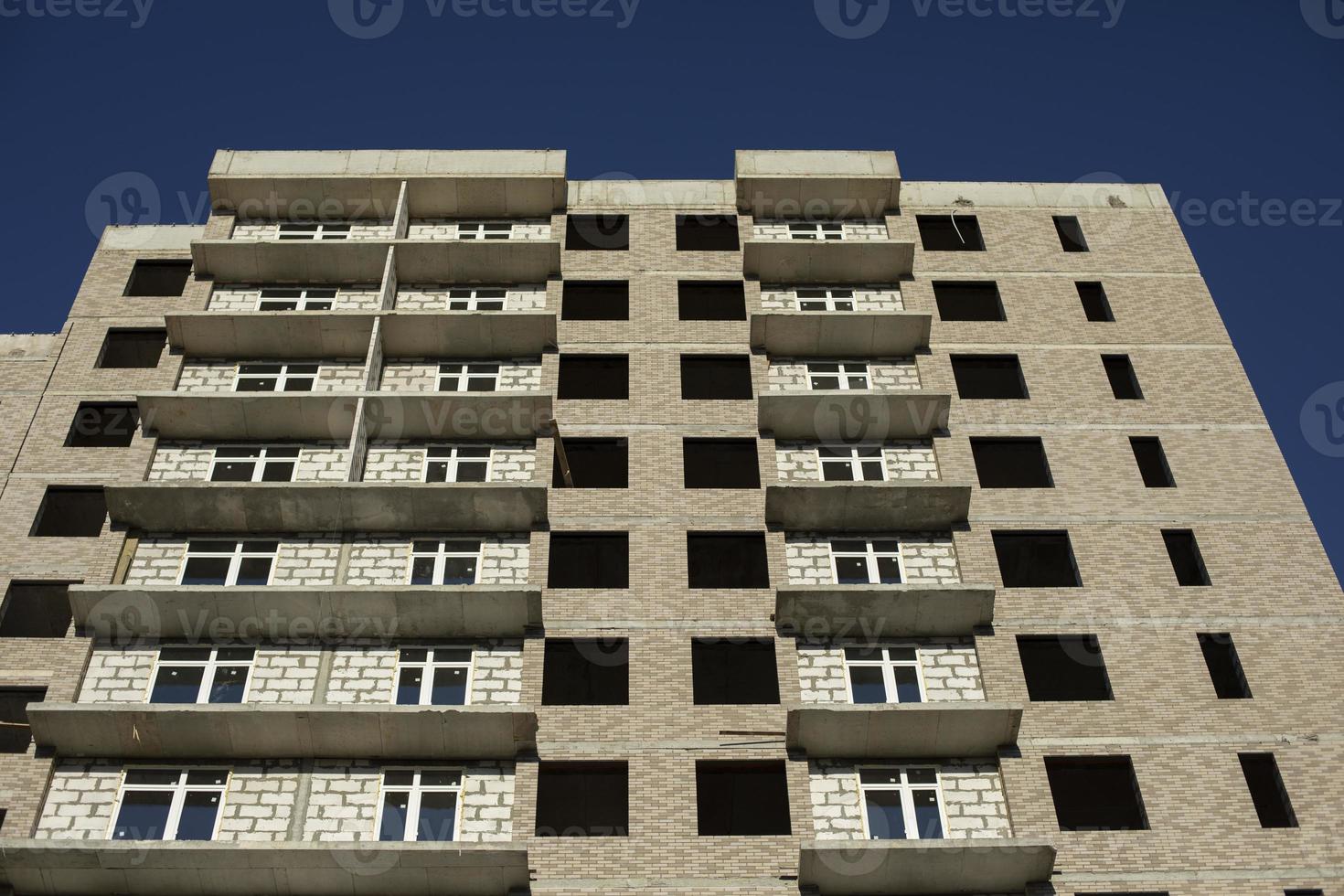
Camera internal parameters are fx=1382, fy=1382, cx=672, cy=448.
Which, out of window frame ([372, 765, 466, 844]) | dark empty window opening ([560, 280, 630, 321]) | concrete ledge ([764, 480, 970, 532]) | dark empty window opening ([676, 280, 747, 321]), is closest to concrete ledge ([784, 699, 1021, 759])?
concrete ledge ([764, 480, 970, 532])

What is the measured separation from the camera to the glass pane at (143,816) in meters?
24.5

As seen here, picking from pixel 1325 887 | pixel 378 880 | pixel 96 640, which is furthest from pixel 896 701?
pixel 96 640

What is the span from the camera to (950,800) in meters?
25.2

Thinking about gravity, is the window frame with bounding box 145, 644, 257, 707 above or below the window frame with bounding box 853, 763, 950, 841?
above

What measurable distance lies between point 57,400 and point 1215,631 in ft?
84.8

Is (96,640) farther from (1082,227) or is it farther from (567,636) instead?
(1082,227)

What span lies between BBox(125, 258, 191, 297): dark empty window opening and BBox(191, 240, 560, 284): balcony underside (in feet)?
3.83

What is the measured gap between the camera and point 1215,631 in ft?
90.2

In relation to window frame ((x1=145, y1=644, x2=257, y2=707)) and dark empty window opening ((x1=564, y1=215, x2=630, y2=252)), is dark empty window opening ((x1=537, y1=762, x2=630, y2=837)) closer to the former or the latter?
window frame ((x1=145, y1=644, x2=257, y2=707))

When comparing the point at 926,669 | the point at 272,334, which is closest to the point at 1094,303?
the point at 926,669

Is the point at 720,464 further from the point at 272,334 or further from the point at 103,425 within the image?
the point at 103,425

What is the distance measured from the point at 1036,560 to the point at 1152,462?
167 inches

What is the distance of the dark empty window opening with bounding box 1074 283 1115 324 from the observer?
1345 inches

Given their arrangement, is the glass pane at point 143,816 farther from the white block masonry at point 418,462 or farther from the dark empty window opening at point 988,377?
the dark empty window opening at point 988,377
